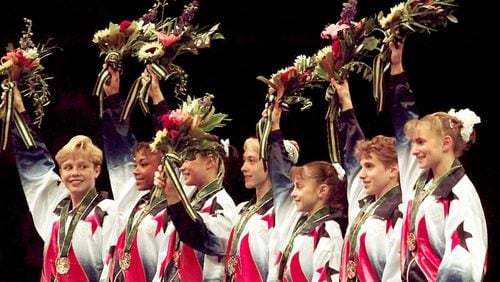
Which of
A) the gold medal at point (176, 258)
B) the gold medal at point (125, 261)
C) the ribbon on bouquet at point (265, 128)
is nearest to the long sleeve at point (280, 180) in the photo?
the ribbon on bouquet at point (265, 128)

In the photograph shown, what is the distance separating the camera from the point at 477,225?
5992 mm

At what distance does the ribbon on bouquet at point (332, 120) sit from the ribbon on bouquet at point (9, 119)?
1.79 meters

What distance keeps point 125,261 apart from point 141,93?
894mm

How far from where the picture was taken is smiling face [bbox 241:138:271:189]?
7309 mm

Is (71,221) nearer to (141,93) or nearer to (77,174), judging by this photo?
(77,174)

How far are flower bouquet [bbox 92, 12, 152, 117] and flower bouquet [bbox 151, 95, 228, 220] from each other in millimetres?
728

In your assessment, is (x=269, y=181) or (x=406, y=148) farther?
(x=269, y=181)

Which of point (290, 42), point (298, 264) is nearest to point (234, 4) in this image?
point (290, 42)

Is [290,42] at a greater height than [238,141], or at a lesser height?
greater

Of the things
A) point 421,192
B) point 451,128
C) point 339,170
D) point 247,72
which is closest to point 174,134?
point 339,170

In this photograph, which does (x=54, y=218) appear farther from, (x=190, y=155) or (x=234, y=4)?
(x=234, y=4)

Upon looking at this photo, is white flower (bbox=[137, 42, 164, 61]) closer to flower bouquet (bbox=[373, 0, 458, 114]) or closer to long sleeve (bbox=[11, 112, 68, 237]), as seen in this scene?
long sleeve (bbox=[11, 112, 68, 237])

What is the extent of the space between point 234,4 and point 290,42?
1.44 ft

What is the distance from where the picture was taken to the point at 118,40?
25.5ft
